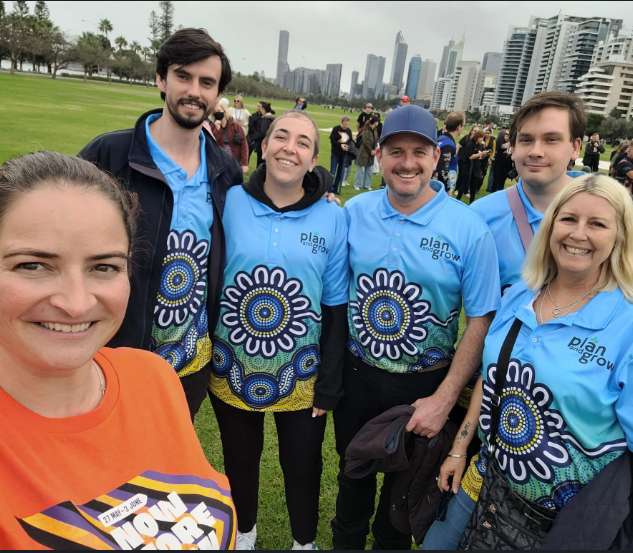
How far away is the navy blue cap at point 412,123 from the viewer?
248 cm

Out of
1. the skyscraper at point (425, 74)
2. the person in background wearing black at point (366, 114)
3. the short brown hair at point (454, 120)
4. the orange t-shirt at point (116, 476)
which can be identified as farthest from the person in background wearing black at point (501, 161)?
the skyscraper at point (425, 74)

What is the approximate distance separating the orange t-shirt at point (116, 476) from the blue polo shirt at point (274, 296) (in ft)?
3.39

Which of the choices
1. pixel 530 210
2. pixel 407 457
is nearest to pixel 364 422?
pixel 407 457

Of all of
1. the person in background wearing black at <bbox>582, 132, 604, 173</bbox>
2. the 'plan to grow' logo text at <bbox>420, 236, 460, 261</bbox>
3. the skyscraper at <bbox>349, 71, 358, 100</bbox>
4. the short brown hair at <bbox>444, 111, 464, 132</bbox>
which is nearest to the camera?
the 'plan to grow' logo text at <bbox>420, 236, 460, 261</bbox>

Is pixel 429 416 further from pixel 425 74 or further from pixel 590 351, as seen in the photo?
pixel 425 74

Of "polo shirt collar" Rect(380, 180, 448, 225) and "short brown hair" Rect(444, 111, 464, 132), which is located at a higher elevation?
"short brown hair" Rect(444, 111, 464, 132)

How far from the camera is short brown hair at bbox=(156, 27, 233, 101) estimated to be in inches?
101

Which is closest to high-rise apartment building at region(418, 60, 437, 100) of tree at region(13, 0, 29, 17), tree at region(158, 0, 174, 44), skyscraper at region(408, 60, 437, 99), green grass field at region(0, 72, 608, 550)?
skyscraper at region(408, 60, 437, 99)

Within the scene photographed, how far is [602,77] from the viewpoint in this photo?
314 ft

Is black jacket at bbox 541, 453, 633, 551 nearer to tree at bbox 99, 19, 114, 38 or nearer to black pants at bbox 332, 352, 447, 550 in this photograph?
black pants at bbox 332, 352, 447, 550

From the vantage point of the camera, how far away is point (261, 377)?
8.38 feet

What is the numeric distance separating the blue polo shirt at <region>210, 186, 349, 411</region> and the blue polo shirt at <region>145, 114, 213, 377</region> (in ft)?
0.41

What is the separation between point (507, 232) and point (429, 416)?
1178mm

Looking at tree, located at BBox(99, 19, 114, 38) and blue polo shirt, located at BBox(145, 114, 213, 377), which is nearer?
blue polo shirt, located at BBox(145, 114, 213, 377)
